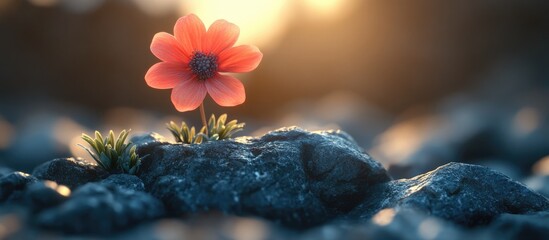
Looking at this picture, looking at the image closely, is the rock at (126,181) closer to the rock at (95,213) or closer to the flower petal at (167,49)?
Answer: the rock at (95,213)

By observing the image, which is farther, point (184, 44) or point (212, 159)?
point (184, 44)

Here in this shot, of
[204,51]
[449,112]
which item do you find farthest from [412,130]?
[204,51]

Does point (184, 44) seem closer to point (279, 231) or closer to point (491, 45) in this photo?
point (279, 231)

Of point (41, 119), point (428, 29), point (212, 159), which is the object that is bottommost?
point (212, 159)

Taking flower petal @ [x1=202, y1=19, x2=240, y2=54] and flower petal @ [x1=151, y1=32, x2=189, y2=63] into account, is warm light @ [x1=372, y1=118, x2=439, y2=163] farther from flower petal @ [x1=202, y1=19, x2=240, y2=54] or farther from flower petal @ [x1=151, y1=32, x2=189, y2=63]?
flower petal @ [x1=151, y1=32, x2=189, y2=63]

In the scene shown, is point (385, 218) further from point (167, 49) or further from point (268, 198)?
point (167, 49)

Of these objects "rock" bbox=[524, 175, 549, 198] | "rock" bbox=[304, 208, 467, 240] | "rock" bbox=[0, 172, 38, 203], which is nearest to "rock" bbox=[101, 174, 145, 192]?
"rock" bbox=[0, 172, 38, 203]
